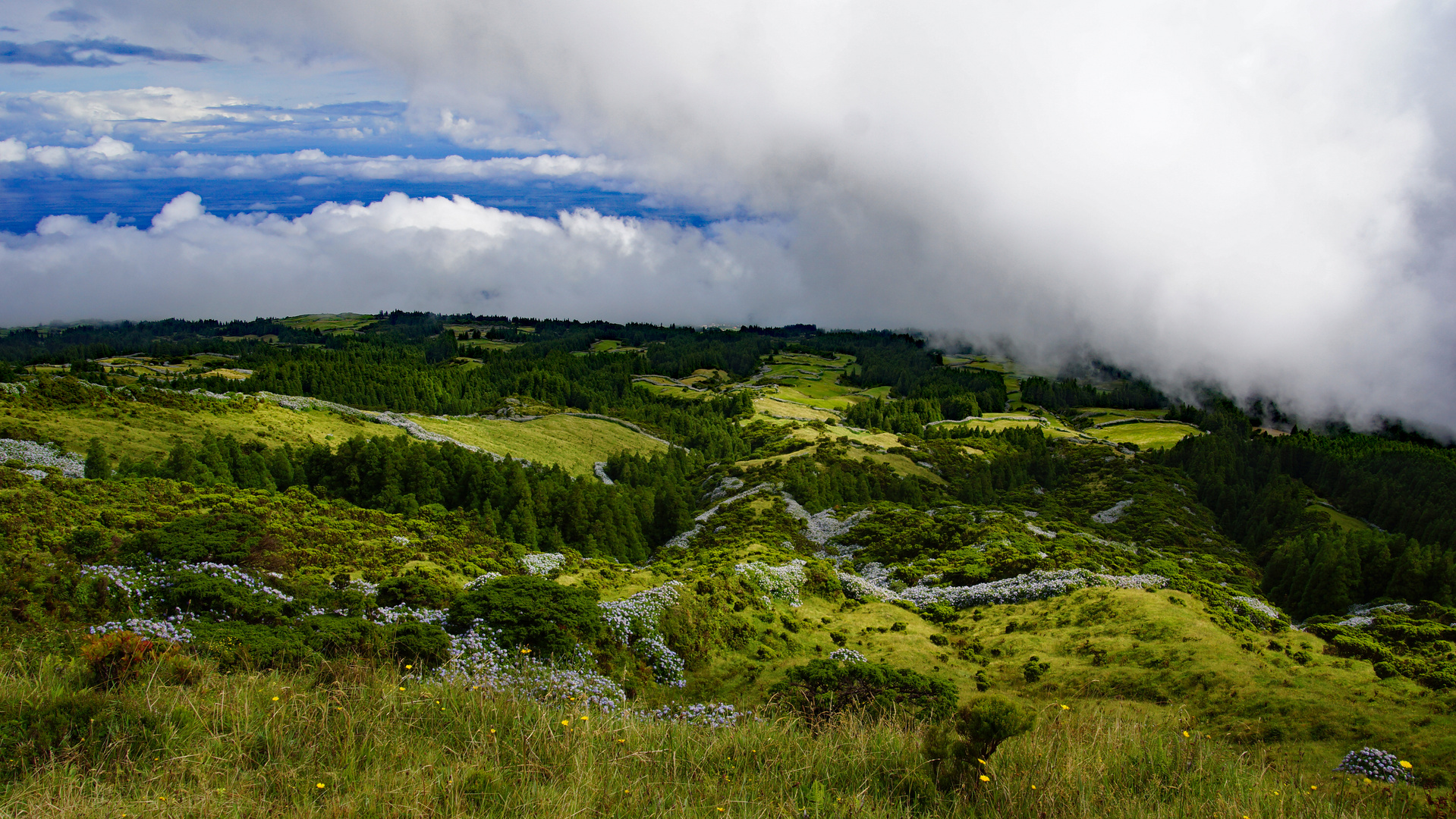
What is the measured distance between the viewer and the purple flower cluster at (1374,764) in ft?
58.6

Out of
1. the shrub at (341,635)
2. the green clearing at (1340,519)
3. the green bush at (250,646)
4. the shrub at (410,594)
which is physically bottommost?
the green clearing at (1340,519)

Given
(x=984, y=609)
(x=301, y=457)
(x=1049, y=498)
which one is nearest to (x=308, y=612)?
(x=984, y=609)

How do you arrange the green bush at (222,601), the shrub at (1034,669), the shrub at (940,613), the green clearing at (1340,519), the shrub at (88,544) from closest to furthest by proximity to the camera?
the green bush at (222,601), the shrub at (88,544), the shrub at (1034,669), the shrub at (940,613), the green clearing at (1340,519)

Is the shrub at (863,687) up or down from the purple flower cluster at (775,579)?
up

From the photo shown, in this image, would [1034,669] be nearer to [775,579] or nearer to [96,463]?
[775,579]

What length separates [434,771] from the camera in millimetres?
7582

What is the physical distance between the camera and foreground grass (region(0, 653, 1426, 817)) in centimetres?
706

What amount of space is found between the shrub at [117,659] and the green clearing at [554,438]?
86657 millimetres

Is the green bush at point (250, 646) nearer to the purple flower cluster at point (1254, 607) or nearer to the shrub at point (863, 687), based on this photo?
the shrub at point (863, 687)

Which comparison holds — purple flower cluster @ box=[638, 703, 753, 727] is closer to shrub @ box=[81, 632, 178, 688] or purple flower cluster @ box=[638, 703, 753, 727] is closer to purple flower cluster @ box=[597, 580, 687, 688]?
purple flower cluster @ box=[597, 580, 687, 688]

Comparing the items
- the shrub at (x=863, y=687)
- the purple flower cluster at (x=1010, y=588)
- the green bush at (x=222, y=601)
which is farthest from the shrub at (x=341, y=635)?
the purple flower cluster at (x=1010, y=588)

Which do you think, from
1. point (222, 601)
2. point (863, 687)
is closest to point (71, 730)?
point (222, 601)

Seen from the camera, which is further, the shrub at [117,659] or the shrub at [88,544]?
the shrub at [88,544]

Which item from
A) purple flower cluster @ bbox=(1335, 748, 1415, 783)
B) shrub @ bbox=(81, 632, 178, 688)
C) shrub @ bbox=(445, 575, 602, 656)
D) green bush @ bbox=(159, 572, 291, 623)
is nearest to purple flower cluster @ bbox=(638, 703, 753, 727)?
shrub @ bbox=(445, 575, 602, 656)
